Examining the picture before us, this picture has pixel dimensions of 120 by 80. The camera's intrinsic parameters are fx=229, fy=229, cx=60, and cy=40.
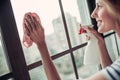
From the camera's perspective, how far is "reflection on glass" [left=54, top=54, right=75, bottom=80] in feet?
4.72

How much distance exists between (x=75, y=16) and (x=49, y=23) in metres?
0.29

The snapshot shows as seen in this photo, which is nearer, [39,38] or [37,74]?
[39,38]

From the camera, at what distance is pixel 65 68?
149 cm

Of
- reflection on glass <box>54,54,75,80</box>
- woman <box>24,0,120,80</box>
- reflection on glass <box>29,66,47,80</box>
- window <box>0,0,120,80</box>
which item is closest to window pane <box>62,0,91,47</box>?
window <box>0,0,120,80</box>

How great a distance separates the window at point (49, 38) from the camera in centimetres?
106

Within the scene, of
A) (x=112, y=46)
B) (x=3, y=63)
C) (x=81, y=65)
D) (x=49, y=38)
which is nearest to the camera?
(x=3, y=63)

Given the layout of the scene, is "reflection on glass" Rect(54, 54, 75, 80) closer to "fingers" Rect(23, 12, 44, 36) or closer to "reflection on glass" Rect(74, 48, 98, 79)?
"reflection on glass" Rect(74, 48, 98, 79)

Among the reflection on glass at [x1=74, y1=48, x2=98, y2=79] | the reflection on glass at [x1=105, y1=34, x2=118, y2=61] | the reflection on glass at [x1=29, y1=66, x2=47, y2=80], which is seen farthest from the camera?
the reflection on glass at [x1=105, y1=34, x2=118, y2=61]

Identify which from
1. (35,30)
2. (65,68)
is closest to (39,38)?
(35,30)

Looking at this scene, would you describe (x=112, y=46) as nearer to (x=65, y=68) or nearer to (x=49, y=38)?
(x=65, y=68)

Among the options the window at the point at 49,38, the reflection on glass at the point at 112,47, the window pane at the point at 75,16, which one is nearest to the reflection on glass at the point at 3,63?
the window at the point at 49,38

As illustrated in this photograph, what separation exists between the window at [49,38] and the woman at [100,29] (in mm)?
150

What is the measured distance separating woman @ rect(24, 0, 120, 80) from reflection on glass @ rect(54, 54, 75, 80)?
46 cm

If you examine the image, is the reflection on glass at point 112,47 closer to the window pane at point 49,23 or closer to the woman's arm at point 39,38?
the window pane at point 49,23
